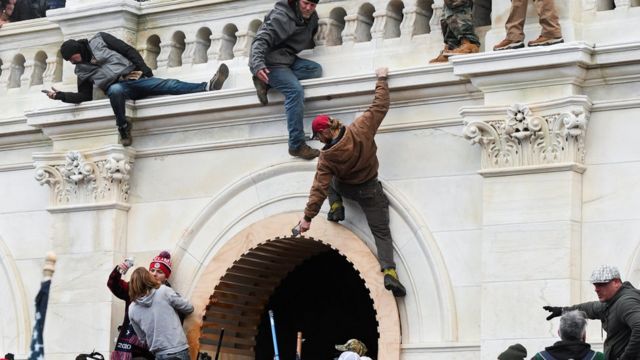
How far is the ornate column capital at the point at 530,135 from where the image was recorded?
1834cm

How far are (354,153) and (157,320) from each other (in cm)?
254

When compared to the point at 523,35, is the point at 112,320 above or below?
below

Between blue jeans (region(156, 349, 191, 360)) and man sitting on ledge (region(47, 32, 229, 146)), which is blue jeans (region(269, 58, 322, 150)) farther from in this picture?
blue jeans (region(156, 349, 191, 360))

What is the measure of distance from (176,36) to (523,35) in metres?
4.22

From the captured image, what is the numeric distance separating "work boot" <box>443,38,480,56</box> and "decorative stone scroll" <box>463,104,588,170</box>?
2.12ft

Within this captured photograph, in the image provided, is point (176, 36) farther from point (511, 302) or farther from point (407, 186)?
point (511, 302)

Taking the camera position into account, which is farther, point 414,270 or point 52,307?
point 52,307

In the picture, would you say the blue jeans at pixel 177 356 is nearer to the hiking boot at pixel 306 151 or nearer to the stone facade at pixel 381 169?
the stone facade at pixel 381 169

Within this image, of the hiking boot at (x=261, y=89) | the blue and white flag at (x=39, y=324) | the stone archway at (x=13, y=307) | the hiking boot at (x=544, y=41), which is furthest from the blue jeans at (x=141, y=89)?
the blue and white flag at (x=39, y=324)

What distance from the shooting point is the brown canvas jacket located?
62.6 feet

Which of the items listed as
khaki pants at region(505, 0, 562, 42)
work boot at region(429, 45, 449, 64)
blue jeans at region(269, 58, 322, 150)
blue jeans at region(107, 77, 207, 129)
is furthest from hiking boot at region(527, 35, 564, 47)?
blue jeans at region(107, 77, 207, 129)

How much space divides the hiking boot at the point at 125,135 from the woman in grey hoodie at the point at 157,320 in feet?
5.63

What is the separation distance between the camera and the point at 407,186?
63.9ft

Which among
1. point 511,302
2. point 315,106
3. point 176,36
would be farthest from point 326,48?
point 511,302
